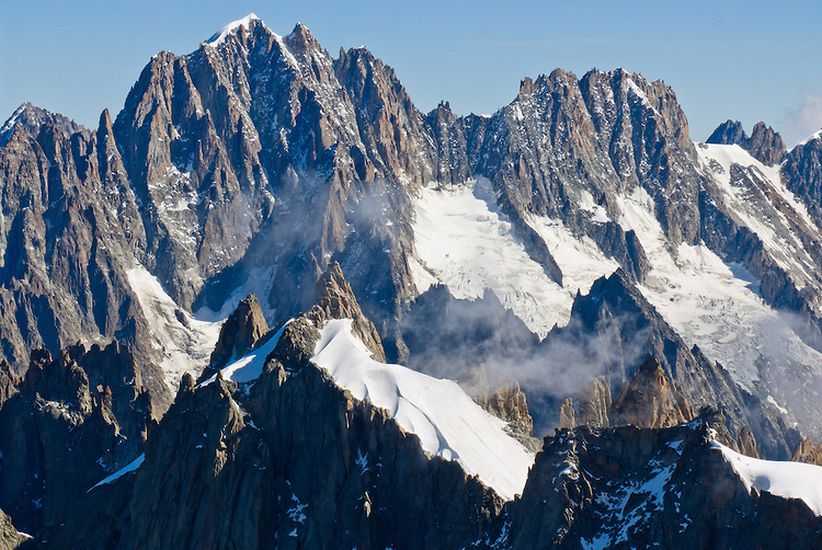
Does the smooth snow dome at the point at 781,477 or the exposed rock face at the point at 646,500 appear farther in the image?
the exposed rock face at the point at 646,500

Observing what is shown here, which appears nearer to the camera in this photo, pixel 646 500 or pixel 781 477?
pixel 781 477

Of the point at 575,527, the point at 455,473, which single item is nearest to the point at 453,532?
the point at 455,473

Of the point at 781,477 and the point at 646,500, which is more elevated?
the point at 646,500

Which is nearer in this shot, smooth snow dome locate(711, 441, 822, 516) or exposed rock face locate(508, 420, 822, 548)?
smooth snow dome locate(711, 441, 822, 516)

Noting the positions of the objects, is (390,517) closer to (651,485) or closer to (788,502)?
(651,485)
